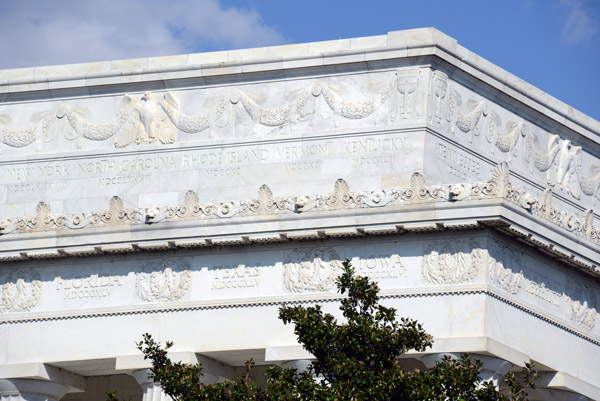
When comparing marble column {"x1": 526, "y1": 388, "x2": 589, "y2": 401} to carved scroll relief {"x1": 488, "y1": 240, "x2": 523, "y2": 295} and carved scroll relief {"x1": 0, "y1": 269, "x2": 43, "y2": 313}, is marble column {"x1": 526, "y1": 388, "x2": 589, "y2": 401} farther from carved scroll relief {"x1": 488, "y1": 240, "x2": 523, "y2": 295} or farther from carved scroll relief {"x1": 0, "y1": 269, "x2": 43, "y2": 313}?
carved scroll relief {"x1": 0, "y1": 269, "x2": 43, "y2": 313}

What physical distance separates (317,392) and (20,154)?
20.1 m

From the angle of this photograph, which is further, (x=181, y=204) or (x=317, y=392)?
(x=181, y=204)

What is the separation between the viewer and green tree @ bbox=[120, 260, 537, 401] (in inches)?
1548

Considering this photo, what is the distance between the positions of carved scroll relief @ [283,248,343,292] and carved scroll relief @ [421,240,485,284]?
245cm

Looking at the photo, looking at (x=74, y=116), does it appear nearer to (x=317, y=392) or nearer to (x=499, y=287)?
(x=499, y=287)

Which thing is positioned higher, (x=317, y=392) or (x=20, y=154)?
(x=20, y=154)

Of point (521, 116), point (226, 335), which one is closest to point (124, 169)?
point (226, 335)

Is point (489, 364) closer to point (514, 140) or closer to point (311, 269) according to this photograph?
point (311, 269)

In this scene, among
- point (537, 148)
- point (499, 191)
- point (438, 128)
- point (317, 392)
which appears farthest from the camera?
point (537, 148)

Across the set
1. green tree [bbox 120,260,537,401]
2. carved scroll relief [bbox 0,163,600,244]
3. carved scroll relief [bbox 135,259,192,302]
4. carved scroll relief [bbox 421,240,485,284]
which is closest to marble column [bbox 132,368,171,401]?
carved scroll relief [bbox 135,259,192,302]

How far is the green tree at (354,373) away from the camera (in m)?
39.3

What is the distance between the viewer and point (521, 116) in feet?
182

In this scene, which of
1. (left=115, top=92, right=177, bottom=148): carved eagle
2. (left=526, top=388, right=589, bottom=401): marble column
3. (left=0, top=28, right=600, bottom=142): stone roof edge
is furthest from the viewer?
(left=115, top=92, right=177, bottom=148): carved eagle

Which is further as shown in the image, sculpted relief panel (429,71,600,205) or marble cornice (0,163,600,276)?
sculpted relief panel (429,71,600,205)
